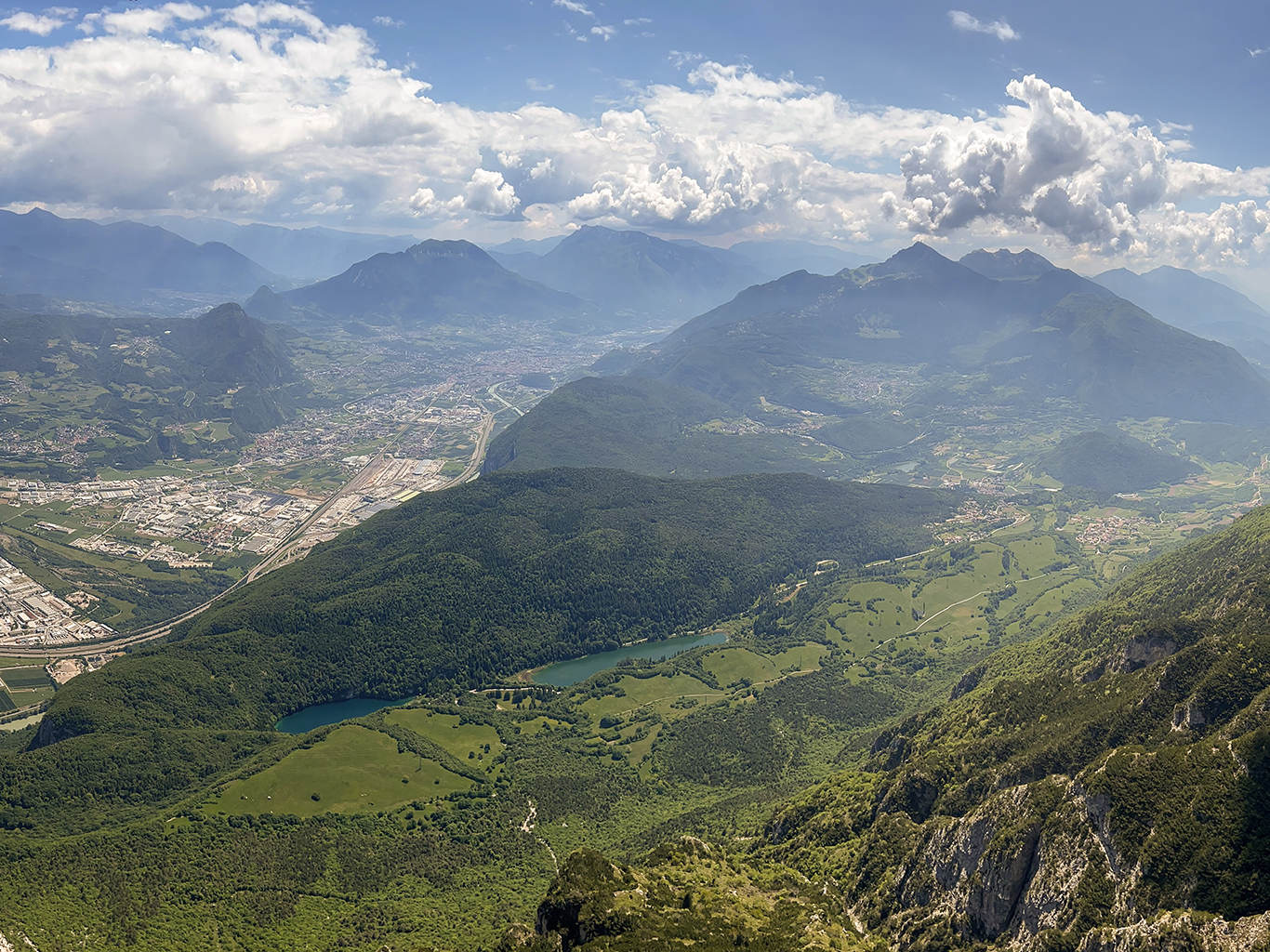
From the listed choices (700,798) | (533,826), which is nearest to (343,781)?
(533,826)

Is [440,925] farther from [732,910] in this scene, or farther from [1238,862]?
[1238,862]

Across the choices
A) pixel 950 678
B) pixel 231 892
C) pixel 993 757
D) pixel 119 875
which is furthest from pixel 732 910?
pixel 950 678

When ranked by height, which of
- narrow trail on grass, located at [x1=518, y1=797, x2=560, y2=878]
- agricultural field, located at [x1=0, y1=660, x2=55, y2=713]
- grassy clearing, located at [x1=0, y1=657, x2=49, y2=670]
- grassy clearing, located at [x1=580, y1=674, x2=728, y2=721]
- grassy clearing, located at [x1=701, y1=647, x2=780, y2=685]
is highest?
grassy clearing, located at [x1=701, y1=647, x2=780, y2=685]

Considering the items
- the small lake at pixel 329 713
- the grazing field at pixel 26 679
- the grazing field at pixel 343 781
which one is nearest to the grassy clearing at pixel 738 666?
the grazing field at pixel 343 781

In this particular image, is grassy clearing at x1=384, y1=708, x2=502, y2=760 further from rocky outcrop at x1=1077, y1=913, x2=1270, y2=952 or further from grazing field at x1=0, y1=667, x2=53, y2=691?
rocky outcrop at x1=1077, y1=913, x2=1270, y2=952

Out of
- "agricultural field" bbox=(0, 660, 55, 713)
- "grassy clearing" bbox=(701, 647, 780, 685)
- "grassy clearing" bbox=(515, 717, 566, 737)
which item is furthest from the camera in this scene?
"grassy clearing" bbox=(701, 647, 780, 685)

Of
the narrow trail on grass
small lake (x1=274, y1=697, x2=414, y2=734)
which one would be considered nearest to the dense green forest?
the narrow trail on grass

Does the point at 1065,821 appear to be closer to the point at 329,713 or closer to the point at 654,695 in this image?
the point at 654,695
